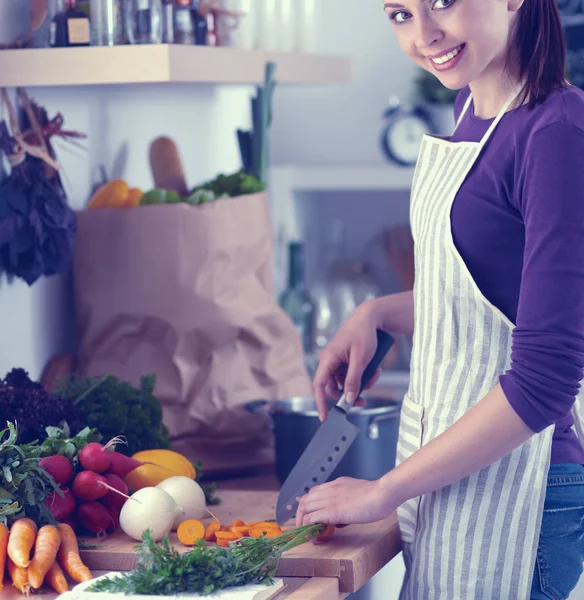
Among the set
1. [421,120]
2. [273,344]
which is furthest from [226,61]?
[421,120]

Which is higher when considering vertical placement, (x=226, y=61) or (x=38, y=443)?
(x=226, y=61)

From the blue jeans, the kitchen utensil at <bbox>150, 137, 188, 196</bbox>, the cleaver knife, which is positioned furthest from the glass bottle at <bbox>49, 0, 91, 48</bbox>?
the blue jeans

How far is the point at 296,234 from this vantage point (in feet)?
9.29

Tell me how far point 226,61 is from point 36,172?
34 centimetres

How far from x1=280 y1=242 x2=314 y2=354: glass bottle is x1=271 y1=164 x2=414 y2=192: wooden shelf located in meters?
0.18

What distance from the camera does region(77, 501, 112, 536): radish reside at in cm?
129

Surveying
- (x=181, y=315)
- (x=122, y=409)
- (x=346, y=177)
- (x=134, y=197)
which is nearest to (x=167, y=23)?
(x=134, y=197)

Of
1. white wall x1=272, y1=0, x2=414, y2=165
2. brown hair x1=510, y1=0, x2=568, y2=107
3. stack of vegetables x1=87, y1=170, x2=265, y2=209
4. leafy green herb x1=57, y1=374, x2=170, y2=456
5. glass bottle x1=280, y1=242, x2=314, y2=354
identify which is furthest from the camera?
white wall x1=272, y1=0, x2=414, y2=165

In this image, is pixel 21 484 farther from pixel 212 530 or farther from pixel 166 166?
pixel 166 166

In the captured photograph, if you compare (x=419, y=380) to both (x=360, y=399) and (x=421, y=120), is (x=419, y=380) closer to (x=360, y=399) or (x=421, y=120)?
(x=360, y=399)

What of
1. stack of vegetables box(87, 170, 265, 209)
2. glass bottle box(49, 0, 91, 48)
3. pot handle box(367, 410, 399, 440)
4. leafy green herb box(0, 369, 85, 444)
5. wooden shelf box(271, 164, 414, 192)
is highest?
glass bottle box(49, 0, 91, 48)

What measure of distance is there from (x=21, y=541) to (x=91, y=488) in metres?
0.14

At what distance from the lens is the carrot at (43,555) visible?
114 centimetres

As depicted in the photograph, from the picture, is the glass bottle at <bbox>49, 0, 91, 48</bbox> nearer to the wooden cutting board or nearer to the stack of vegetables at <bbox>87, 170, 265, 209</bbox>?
the stack of vegetables at <bbox>87, 170, 265, 209</bbox>
